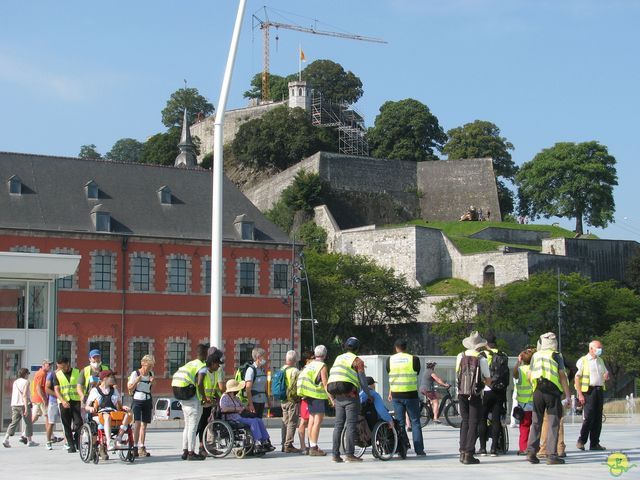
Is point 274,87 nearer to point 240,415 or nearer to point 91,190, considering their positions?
point 91,190

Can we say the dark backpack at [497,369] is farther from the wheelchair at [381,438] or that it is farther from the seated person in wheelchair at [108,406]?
the seated person in wheelchair at [108,406]

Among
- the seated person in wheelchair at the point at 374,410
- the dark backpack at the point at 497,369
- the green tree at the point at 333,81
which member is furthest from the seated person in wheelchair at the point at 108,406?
the green tree at the point at 333,81

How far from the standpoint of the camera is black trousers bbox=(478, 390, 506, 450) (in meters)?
17.3

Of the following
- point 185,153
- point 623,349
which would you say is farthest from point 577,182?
point 185,153

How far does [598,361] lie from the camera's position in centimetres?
1841

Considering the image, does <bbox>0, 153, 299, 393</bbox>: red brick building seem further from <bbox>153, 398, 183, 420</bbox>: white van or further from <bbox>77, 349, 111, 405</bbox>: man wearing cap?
<bbox>77, 349, 111, 405</bbox>: man wearing cap

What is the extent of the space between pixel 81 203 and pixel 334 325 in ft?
64.8

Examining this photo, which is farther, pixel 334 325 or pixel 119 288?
pixel 334 325

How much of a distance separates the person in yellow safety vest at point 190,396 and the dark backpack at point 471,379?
358cm

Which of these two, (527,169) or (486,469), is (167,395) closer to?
(486,469)

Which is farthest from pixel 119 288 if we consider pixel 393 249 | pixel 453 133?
pixel 453 133

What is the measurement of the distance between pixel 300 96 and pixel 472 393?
9134 centimetres

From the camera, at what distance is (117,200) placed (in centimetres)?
5097

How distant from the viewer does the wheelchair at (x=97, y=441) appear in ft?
57.0
